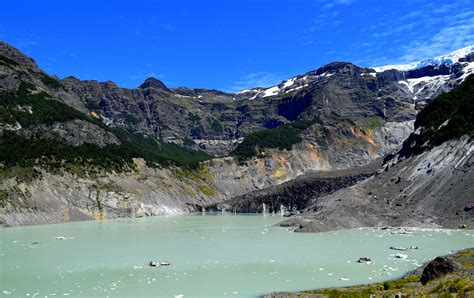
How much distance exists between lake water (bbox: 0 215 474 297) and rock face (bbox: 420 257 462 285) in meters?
8.29

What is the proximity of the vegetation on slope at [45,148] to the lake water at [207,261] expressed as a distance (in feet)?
173

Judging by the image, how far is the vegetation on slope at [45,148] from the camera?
12911 cm

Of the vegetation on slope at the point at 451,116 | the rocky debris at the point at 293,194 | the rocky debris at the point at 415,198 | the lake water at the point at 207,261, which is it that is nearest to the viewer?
the lake water at the point at 207,261

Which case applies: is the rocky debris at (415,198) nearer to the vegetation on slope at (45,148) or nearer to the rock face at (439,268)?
the rock face at (439,268)

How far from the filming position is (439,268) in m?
28.6

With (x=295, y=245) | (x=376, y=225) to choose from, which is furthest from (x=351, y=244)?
(x=376, y=225)

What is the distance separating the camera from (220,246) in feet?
213

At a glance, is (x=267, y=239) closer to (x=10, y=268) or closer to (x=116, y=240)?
(x=116, y=240)

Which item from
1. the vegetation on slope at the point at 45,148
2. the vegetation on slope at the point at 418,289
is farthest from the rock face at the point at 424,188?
the vegetation on slope at the point at 45,148

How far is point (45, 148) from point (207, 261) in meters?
104

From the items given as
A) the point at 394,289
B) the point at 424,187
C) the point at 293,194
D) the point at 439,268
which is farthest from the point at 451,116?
the point at 394,289

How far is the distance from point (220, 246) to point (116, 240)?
19591mm

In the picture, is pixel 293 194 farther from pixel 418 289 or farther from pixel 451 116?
pixel 418 289

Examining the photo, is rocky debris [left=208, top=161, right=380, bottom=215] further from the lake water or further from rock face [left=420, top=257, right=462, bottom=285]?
rock face [left=420, top=257, right=462, bottom=285]
